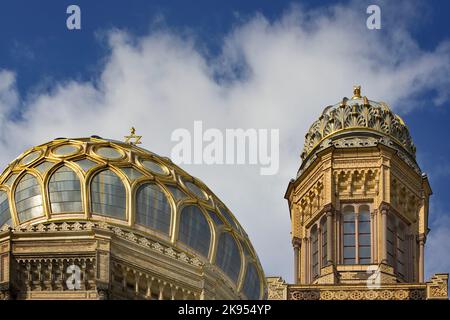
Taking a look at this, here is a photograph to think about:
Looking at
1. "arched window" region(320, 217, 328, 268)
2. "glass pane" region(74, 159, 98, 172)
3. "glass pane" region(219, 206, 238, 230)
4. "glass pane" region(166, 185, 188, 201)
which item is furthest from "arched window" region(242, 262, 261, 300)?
"arched window" region(320, 217, 328, 268)

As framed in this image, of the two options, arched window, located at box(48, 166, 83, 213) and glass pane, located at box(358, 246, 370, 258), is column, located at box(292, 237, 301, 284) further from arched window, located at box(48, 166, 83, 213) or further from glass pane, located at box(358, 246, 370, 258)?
arched window, located at box(48, 166, 83, 213)

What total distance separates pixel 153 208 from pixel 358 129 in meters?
8.69

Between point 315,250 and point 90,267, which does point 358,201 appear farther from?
point 90,267

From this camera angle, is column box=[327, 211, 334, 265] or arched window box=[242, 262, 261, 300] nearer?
column box=[327, 211, 334, 265]

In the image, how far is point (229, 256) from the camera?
289ft

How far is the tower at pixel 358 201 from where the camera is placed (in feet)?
260

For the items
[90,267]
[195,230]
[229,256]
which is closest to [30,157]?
[195,230]

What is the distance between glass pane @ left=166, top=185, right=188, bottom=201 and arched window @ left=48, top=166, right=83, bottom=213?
3.33 metres

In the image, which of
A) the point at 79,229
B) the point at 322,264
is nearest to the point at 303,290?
the point at 322,264

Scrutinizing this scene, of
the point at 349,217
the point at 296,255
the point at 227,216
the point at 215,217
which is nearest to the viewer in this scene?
the point at 349,217

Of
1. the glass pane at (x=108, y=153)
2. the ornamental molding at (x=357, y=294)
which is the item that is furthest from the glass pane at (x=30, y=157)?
the ornamental molding at (x=357, y=294)

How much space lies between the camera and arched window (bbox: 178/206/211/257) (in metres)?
86.8

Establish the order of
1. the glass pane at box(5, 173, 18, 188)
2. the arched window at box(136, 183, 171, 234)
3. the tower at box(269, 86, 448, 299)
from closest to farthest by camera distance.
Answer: the tower at box(269, 86, 448, 299) < the arched window at box(136, 183, 171, 234) < the glass pane at box(5, 173, 18, 188)
